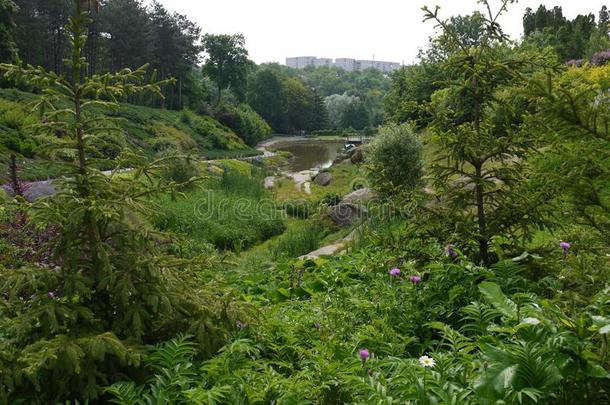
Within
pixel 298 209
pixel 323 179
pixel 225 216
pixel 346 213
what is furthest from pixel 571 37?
pixel 225 216

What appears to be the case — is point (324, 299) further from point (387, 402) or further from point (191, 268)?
point (387, 402)

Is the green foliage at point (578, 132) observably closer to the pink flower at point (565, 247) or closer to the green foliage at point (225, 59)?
the pink flower at point (565, 247)

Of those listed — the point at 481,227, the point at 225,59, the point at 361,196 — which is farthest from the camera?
Answer: the point at 225,59

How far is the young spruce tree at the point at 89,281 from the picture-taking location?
8.59 ft

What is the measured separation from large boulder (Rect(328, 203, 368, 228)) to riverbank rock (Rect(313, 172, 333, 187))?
471 inches

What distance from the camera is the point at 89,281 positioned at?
2.88 meters

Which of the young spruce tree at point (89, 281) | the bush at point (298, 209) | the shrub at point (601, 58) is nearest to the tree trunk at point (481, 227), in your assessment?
the young spruce tree at point (89, 281)

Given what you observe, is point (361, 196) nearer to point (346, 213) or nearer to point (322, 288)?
point (346, 213)

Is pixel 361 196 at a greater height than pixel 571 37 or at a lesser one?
lesser

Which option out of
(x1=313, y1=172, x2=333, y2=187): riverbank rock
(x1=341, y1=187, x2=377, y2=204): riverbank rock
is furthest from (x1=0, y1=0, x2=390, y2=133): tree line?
(x1=341, y1=187, x2=377, y2=204): riverbank rock

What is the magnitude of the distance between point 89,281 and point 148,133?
3544 centimetres

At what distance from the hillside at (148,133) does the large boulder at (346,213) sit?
5350mm

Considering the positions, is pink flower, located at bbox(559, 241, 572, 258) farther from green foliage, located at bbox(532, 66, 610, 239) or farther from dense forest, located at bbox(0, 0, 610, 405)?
green foliage, located at bbox(532, 66, 610, 239)

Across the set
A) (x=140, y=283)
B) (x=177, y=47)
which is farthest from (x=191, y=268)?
(x=177, y=47)
